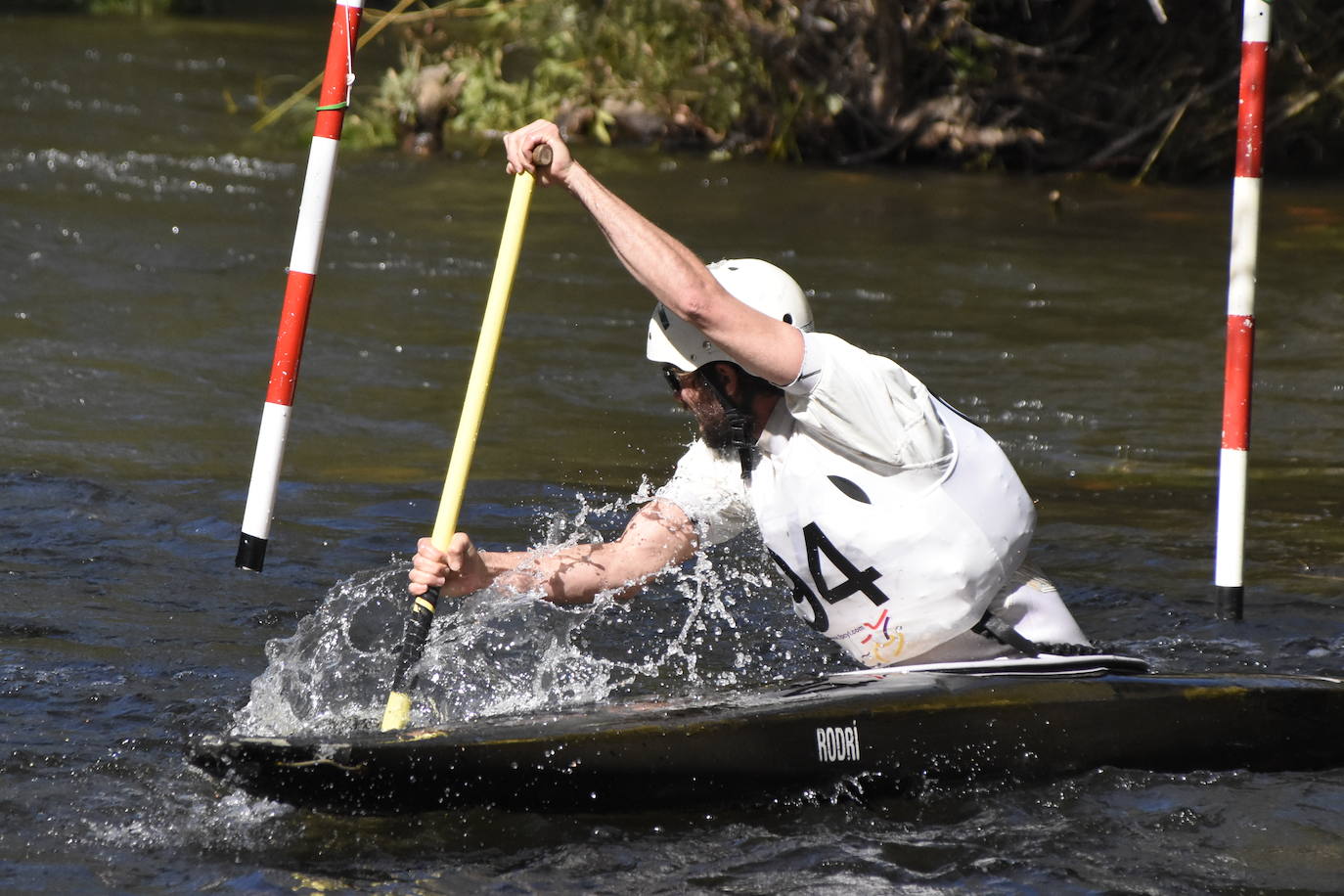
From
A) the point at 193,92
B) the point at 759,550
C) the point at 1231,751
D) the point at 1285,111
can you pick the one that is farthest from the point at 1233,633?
the point at 193,92

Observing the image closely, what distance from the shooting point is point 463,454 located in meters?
4.00

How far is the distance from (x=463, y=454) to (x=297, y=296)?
1045 millimetres

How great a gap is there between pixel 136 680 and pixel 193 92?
13.2m

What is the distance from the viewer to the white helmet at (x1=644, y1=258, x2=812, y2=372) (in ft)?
12.5

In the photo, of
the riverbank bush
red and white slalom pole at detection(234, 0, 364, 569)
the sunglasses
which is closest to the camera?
the sunglasses

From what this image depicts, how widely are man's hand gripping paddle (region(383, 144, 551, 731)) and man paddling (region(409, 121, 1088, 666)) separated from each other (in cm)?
5

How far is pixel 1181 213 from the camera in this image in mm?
12656

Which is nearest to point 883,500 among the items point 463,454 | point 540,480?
point 463,454

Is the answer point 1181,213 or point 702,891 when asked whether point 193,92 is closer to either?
point 1181,213

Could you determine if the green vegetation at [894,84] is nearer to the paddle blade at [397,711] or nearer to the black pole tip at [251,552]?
the black pole tip at [251,552]

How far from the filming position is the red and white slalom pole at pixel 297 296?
15.5 ft

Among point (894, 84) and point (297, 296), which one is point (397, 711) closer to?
point (297, 296)

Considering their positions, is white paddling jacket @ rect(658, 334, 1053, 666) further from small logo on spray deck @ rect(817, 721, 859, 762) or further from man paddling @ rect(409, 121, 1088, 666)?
small logo on spray deck @ rect(817, 721, 859, 762)

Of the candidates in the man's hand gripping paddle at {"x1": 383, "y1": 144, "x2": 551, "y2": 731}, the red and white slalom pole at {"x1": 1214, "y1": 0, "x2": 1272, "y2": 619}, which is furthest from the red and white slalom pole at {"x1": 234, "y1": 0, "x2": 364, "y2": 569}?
the red and white slalom pole at {"x1": 1214, "y1": 0, "x2": 1272, "y2": 619}
